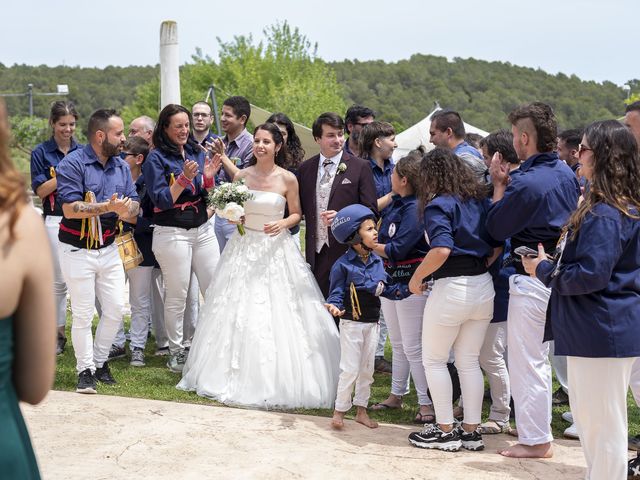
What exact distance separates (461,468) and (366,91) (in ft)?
234

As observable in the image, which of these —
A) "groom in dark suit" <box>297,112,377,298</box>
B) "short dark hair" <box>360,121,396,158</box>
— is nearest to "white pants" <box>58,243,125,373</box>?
"groom in dark suit" <box>297,112,377,298</box>

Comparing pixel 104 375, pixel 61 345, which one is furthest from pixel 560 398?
pixel 61 345

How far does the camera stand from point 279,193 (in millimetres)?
7625

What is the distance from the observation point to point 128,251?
7762mm

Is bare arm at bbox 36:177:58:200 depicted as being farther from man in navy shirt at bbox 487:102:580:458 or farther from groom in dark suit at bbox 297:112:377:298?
man in navy shirt at bbox 487:102:580:458

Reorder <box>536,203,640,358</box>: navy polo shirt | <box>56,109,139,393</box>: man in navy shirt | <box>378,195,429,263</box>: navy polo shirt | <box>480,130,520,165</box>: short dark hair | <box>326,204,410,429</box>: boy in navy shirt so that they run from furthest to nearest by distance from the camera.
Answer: <box>56,109,139,393</box>: man in navy shirt < <box>378,195,429,263</box>: navy polo shirt < <box>326,204,410,429</box>: boy in navy shirt < <box>480,130,520,165</box>: short dark hair < <box>536,203,640,358</box>: navy polo shirt

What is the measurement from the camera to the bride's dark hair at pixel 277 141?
7.62 m

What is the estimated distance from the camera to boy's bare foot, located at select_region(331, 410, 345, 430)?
6305 millimetres

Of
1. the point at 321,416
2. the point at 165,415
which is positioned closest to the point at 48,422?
the point at 165,415

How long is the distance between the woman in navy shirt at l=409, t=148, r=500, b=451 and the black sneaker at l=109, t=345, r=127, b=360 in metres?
3.87

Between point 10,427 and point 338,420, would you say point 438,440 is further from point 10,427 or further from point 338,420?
point 10,427

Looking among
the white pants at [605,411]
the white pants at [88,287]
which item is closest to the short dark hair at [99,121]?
the white pants at [88,287]

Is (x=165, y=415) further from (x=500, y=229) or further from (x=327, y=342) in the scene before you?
(x=500, y=229)

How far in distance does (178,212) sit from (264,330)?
1.48 m
